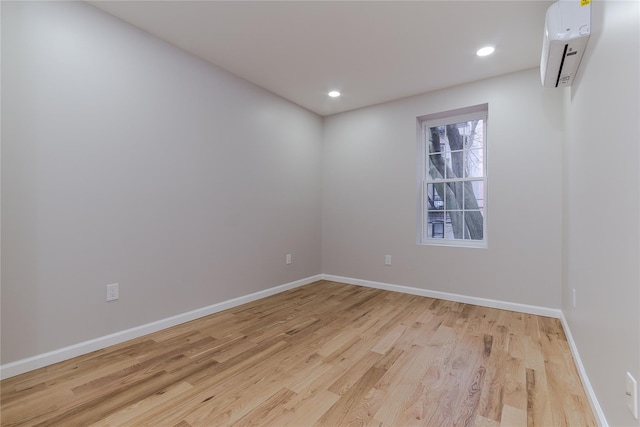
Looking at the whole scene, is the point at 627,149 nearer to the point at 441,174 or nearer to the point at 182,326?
the point at 441,174

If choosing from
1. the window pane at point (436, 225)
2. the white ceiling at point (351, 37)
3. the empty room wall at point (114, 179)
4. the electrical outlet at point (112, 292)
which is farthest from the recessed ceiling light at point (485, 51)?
the electrical outlet at point (112, 292)

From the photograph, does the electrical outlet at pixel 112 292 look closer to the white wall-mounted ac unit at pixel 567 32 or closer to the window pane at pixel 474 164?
the white wall-mounted ac unit at pixel 567 32

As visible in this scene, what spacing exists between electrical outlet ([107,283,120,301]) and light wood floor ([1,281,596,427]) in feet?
1.20

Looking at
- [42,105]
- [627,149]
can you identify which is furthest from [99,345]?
[627,149]

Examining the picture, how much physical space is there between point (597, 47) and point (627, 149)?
2.52 feet

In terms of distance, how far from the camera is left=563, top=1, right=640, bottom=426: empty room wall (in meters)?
1.03

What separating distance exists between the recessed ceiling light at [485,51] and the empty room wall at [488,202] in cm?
58

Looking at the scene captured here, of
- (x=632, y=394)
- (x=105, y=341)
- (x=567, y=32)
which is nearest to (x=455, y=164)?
(x=567, y=32)

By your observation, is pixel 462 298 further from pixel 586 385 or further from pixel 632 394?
pixel 632 394

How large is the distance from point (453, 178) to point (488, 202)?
52 cm

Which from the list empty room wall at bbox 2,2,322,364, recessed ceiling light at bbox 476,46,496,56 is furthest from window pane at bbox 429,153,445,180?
empty room wall at bbox 2,2,322,364

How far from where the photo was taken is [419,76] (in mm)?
3123

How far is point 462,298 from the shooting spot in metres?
3.30

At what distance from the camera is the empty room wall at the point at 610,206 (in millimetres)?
1030
